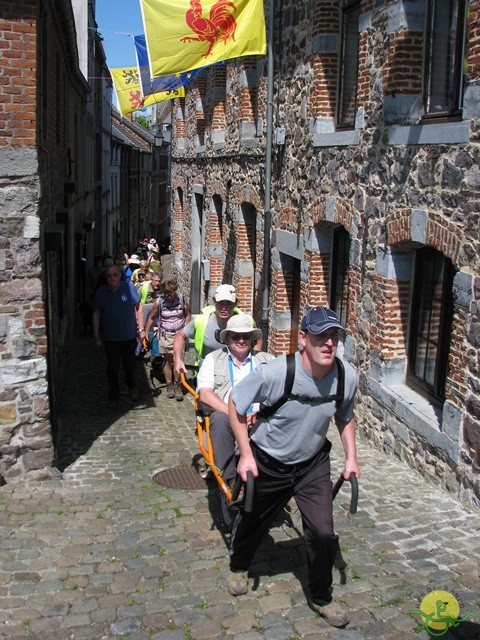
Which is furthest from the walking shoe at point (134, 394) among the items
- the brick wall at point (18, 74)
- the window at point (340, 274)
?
the brick wall at point (18, 74)

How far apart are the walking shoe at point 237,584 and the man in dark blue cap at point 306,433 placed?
1.15ft

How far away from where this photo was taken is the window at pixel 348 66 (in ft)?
28.6

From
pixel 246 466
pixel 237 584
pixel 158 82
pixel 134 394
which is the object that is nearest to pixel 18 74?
pixel 246 466

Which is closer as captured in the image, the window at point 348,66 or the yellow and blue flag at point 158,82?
the window at point 348,66

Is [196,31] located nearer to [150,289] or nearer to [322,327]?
[150,289]

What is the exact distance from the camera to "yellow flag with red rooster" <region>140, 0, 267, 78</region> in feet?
27.7

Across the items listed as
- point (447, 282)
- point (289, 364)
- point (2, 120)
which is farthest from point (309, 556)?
point (2, 120)

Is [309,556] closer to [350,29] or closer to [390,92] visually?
[390,92]

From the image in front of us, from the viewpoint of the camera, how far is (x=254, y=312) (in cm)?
1302

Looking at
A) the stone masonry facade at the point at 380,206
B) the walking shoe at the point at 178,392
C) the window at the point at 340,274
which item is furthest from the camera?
the walking shoe at the point at 178,392

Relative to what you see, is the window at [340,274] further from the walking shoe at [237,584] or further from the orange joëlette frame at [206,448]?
the walking shoe at [237,584]

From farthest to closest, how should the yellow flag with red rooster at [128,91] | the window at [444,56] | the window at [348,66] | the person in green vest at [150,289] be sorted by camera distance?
the yellow flag with red rooster at [128,91]
the person in green vest at [150,289]
the window at [348,66]
the window at [444,56]

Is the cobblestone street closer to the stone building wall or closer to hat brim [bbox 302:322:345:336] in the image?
the stone building wall

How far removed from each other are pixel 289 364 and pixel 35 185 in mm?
3298
